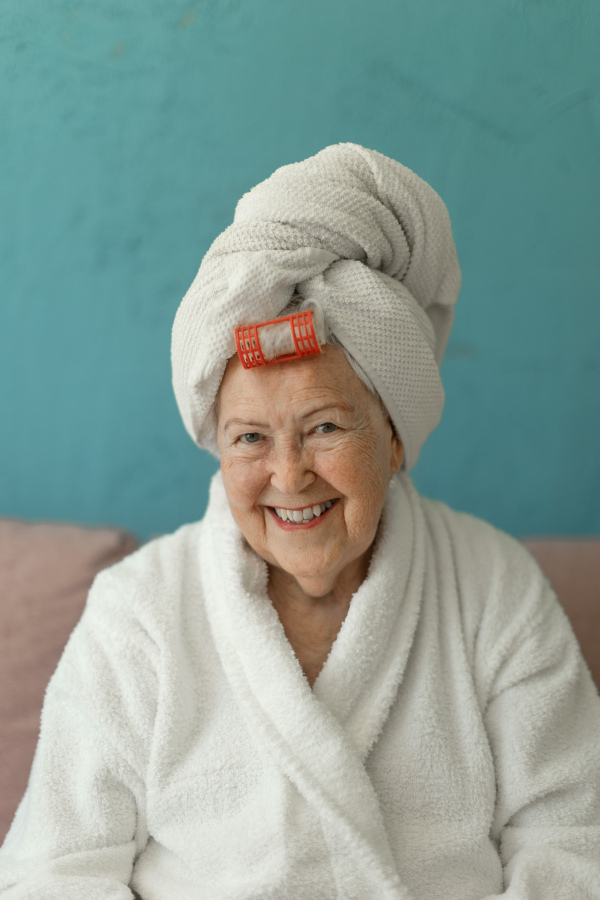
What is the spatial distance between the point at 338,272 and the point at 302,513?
1.29 feet

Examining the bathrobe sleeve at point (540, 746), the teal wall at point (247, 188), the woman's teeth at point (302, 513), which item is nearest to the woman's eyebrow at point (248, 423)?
the woman's teeth at point (302, 513)

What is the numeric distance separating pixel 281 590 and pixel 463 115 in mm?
1098

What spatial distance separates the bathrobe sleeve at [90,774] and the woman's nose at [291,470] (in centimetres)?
37

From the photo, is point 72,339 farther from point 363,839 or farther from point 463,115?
point 363,839

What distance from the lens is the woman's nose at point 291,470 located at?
3.79ft

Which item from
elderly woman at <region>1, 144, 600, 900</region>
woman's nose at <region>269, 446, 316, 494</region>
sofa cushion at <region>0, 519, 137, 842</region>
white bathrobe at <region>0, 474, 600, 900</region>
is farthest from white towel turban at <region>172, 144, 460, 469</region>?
sofa cushion at <region>0, 519, 137, 842</region>

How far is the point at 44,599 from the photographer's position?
1.56 m

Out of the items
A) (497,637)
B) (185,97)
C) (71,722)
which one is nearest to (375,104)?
(185,97)

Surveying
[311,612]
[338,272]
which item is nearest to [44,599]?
[311,612]

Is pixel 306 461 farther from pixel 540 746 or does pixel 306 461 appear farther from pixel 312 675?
pixel 540 746

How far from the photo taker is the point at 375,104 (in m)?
1.63

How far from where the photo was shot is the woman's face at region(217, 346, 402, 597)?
3.79ft

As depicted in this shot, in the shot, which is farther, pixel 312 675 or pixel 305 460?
pixel 312 675

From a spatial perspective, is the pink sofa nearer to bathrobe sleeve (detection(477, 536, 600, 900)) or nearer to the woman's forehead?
bathrobe sleeve (detection(477, 536, 600, 900))
